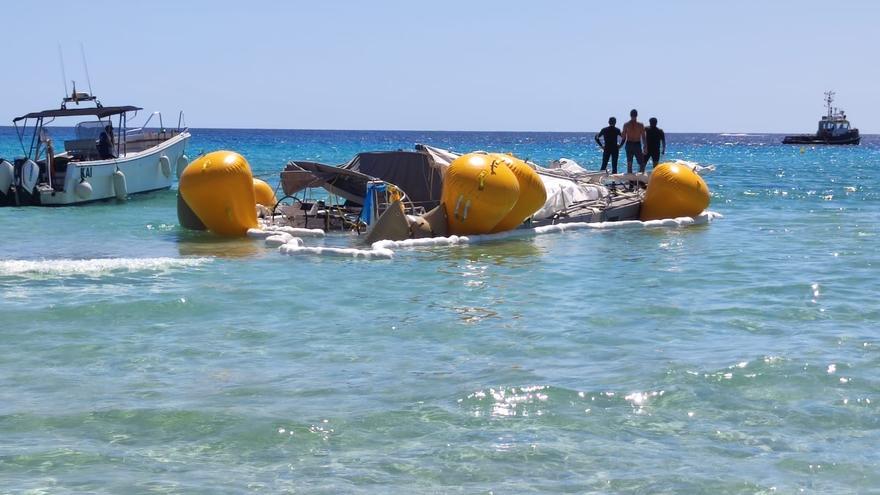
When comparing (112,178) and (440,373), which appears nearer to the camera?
(440,373)

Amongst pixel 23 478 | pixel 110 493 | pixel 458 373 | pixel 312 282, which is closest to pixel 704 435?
pixel 458 373

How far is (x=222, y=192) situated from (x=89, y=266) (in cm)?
334

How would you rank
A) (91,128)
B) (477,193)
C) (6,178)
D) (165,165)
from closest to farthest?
(477,193) < (6,178) < (91,128) < (165,165)

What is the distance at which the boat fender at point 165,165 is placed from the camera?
27.4 metres

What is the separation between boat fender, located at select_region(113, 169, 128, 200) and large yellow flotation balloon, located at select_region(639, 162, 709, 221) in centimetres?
1277

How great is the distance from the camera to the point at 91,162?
79.9ft

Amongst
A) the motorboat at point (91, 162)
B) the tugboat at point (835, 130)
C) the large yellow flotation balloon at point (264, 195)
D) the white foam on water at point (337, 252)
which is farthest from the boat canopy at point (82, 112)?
the tugboat at point (835, 130)

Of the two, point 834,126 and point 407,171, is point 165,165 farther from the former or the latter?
point 834,126

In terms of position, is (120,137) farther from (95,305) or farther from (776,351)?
(776,351)

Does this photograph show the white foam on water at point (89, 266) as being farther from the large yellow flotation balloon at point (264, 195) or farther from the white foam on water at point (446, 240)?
the large yellow flotation balloon at point (264, 195)

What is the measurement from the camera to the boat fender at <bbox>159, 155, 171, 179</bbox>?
27.4 m

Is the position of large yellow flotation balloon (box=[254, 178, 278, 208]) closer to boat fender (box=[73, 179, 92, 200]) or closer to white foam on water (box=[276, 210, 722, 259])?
white foam on water (box=[276, 210, 722, 259])

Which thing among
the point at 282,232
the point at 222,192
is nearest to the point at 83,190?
the point at 222,192

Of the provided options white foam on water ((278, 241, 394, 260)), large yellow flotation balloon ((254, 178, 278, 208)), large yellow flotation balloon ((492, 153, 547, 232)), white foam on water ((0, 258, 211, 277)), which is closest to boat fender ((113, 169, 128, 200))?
large yellow flotation balloon ((254, 178, 278, 208))
